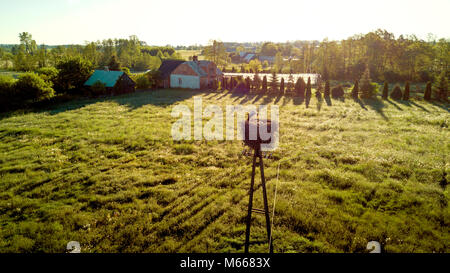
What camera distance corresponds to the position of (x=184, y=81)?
128 ft

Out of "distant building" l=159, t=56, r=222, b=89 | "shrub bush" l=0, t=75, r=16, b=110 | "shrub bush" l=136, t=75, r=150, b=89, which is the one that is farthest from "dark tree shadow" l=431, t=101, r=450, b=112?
"shrub bush" l=0, t=75, r=16, b=110

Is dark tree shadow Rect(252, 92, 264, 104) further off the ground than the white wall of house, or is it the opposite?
the white wall of house

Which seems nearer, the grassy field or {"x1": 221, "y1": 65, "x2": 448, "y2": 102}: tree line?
the grassy field

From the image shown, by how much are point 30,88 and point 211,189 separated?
2626 centimetres

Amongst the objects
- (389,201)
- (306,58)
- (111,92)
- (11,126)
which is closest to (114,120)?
(11,126)

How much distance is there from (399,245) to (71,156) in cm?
1370

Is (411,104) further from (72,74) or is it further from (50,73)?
(50,73)

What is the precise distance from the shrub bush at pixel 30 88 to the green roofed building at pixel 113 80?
6.76m

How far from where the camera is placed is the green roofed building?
32.0 metres

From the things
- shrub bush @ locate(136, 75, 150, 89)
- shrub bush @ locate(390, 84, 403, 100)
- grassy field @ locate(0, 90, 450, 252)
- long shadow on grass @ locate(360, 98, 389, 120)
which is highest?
shrub bush @ locate(136, 75, 150, 89)

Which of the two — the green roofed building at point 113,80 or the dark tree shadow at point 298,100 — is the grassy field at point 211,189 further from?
the green roofed building at point 113,80

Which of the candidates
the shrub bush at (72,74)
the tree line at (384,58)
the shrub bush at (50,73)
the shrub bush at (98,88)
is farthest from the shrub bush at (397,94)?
the shrub bush at (50,73)

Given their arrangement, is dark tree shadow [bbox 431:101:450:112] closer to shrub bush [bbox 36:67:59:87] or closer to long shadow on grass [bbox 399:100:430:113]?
long shadow on grass [bbox 399:100:430:113]
